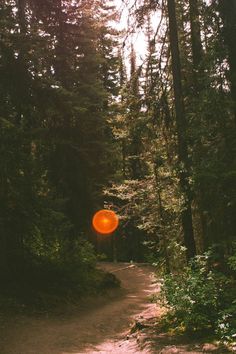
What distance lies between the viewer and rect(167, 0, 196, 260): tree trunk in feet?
42.5

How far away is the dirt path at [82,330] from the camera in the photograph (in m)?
10.6

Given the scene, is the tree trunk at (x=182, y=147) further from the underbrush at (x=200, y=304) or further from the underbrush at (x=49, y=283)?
the underbrush at (x=49, y=283)

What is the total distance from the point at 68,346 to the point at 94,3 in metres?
19.7

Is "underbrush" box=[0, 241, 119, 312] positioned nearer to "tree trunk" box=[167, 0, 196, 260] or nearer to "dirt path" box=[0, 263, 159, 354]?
"dirt path" box=[0, 263, 159, 354]

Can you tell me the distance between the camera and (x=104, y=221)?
31.2 metres

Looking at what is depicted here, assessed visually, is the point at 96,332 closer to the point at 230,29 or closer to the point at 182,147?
the point at 182,147

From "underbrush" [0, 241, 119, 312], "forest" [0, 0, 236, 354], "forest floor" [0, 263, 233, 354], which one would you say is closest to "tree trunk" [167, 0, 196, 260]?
"forest" [0, 0, 236, 354]

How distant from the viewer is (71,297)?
1641cm

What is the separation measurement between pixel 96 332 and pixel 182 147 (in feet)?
20.3

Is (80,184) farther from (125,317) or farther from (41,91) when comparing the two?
(125,317)

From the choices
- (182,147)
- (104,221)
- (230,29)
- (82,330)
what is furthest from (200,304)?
(104,221)

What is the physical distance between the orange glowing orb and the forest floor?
795 centimetres

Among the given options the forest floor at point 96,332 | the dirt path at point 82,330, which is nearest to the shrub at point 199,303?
the forest floor at point 96,332

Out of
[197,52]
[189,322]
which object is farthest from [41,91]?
[189,322]
